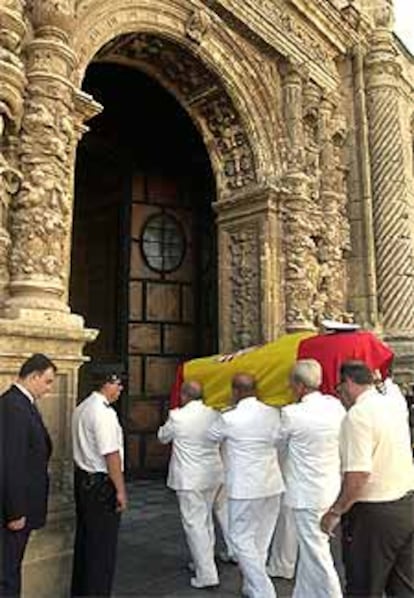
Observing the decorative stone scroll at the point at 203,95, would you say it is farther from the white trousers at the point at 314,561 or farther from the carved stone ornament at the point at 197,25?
the white trousers at the point at 314,561

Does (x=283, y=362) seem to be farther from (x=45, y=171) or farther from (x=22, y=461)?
(x=45, y=171)

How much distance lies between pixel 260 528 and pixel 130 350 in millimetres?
4925

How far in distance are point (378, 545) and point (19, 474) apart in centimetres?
165

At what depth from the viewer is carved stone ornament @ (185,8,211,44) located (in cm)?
637

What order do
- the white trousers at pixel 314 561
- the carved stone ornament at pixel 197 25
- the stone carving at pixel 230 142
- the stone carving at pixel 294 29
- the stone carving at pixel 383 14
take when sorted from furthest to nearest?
the stone carving at pixel 383 14 → the stone carving at pixel 294 29 → the stone carving at pixel 230 142 → the carved stone ornament at pixel 197 25 → the white trousers at pixel 314 561

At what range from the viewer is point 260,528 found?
3.73 meters

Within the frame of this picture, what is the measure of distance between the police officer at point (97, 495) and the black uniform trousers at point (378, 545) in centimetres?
140

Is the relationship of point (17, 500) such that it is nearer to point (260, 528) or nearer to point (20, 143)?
point (260, 528)

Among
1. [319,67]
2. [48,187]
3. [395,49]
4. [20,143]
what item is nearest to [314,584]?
[48,187]

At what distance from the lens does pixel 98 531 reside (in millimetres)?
3500

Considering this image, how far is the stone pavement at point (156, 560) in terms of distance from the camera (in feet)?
12.7

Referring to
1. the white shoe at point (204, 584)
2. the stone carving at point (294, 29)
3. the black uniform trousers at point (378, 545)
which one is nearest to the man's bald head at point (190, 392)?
the white shoe at point (204, 584)

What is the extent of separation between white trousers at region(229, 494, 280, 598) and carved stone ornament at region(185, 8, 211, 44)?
4863mm

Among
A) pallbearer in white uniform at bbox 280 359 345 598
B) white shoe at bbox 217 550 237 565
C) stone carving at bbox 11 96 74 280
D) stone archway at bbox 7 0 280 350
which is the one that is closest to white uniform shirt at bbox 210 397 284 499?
pallbearer in white uniform at bbox 280 359 345 598
